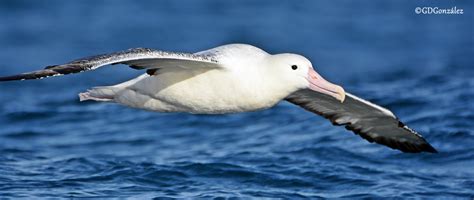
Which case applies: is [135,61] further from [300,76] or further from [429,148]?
[429,148]

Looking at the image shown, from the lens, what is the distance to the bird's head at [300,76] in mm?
8641

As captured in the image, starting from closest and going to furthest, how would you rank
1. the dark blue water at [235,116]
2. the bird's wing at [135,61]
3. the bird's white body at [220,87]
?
the bird's wing at [135,61]
the bird's white body at [220,87]
the dark blue water at [235,116]

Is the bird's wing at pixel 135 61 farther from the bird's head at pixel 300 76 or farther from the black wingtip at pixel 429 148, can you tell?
the black wingtip at pixel 429 148

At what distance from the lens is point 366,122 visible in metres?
9.95

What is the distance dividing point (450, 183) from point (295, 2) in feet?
38.5

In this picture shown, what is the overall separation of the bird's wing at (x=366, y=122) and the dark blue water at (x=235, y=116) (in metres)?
0.45

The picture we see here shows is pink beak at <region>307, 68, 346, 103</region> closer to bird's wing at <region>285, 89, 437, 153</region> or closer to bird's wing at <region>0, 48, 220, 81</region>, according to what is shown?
bird's wing at <region>0, 48, 220, 81</region>

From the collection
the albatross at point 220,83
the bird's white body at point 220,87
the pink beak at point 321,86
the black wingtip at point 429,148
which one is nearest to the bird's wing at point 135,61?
the albatross at point 220,83

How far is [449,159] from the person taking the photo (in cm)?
1112

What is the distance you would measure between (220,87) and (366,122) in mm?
1812

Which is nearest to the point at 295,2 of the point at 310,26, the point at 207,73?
the point at 310,26

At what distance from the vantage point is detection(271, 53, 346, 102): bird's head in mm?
8641

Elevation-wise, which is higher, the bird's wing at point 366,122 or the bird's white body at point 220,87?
the bird's wing at point 366,122

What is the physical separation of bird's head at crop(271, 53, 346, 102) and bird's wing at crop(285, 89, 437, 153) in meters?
1.07
